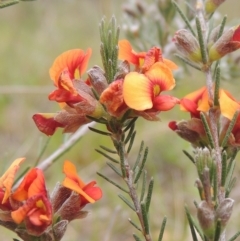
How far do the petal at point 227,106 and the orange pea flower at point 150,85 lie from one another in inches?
3.3

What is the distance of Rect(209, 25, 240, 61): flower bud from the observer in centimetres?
89

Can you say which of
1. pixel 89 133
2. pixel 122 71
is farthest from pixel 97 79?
pixel 89 133

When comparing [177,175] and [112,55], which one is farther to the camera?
[177,175]

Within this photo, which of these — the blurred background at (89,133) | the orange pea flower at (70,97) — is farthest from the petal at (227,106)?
the blurred background at (89,133)

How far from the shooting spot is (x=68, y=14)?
20.6 feet

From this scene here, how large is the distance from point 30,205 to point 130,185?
0.62ft

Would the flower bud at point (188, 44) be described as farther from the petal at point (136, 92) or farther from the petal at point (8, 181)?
the petal at point (8, 181)

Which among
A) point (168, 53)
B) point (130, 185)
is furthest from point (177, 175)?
point (130, 185)

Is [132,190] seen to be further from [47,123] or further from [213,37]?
[213,37]

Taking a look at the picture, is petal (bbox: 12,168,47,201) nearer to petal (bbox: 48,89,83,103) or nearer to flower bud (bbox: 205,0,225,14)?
petal (bbox: 48,89,83,103)

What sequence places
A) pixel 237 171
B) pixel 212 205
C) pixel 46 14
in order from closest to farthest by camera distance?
pixel 212 205 < pixel 237 171 < pixel 46 14

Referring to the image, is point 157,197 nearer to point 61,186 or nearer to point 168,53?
point 168,53

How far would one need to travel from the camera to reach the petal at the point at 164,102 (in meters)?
0.80

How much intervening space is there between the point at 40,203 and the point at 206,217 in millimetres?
263
